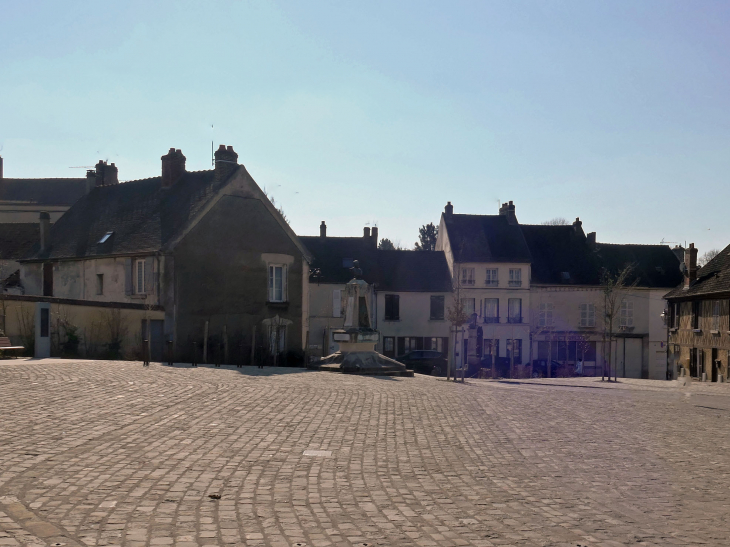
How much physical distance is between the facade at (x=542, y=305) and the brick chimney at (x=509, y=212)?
1.81 ft

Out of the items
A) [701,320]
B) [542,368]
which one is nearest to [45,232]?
[542,368]

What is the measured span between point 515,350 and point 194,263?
2902 cm

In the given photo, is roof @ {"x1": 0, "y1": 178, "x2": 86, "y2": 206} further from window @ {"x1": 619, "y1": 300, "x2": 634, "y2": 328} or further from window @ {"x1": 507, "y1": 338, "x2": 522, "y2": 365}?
window @ {"x1": 619, "y1": 300, "x2": 634, "y2": 328}

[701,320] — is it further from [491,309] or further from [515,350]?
[491,309]

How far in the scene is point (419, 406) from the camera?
14.9 metres

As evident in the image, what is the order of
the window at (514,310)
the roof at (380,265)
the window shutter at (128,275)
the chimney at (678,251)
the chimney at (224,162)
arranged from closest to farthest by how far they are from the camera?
the window shutter at (128,275), the chimney at (224,162), the roof at (380,265), the window at (514,310), the chimney at (678,251)

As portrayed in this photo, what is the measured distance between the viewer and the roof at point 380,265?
2056 inches

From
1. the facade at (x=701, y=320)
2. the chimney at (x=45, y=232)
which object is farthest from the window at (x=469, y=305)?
the chimney at (x=45, y=232)

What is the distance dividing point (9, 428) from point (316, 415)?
4521 millimetres

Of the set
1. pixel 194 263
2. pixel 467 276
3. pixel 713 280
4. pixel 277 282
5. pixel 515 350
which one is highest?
pixel 194 263

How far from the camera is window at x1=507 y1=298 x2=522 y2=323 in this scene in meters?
53.4

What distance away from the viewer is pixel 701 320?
40.5 m

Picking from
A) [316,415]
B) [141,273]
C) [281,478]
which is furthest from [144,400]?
[141,273]

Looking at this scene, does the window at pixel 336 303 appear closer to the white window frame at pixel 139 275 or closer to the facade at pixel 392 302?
the facade at pixel 392 302
